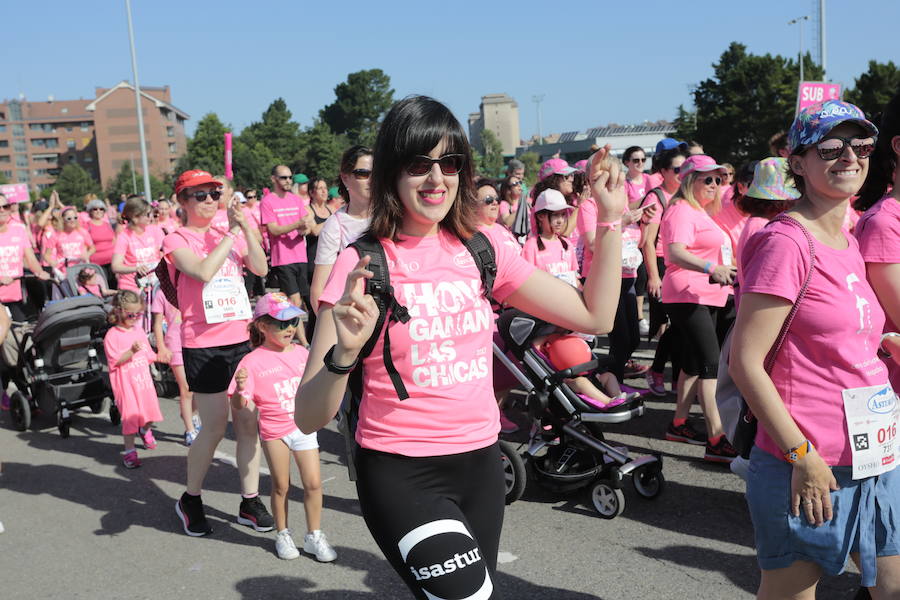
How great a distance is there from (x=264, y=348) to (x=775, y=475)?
2964mm

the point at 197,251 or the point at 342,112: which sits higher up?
the point at 342,112

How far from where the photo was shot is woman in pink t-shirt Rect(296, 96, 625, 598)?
2.27 m

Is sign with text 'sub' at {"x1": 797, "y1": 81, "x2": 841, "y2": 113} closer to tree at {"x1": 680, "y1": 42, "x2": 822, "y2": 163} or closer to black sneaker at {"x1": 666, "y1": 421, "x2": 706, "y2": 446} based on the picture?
black sneaker at {"x1": 666, "y1": 421, "x2": 706, "y2": 446}

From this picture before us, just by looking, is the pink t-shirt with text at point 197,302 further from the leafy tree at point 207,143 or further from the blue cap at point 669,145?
the leafy tree at point 207,143

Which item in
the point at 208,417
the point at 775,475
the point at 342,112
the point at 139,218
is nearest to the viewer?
the point at 775,475

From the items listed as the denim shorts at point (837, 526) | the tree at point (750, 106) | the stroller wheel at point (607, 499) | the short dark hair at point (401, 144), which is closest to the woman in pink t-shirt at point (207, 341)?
the stroller wheel at point (607, 499)

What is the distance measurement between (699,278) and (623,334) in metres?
1.13

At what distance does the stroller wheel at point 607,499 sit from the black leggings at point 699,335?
126 centimetres

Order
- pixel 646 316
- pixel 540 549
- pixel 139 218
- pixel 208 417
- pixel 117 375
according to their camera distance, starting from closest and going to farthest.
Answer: pixel 540 549 < pixel 208 417 < pixel 117 375 < pixel 139 218 < pixel 646 316

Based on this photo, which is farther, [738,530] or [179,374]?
[179,374]

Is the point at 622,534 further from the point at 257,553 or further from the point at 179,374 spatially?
the point at 179,374

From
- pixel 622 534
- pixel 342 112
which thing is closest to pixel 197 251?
pixel 622 534

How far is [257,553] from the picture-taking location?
4574 millimetres

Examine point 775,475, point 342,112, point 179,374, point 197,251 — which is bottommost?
point 179,374
